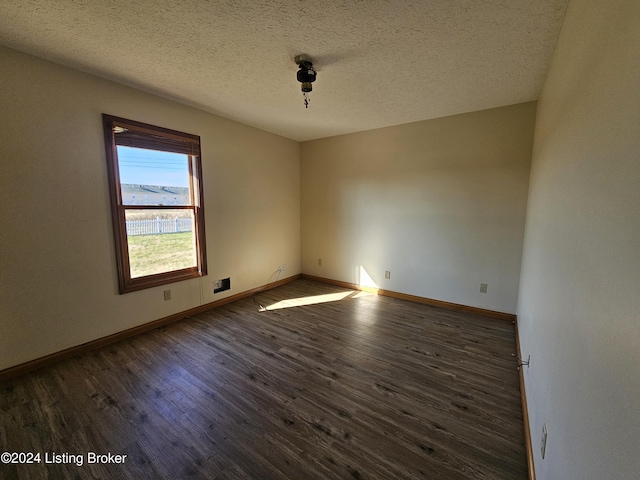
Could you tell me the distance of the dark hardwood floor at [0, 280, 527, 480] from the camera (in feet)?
4.69

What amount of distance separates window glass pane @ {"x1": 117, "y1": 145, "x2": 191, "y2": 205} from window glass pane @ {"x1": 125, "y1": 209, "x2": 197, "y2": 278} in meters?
0.14

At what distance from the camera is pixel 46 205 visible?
2186mm

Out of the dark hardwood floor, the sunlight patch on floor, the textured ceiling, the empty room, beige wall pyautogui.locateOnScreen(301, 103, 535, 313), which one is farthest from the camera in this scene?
the sunlight patch on floor

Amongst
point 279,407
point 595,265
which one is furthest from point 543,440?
point 279,407

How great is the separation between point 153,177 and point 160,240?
0.71 m

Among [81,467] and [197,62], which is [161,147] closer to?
[197,62]

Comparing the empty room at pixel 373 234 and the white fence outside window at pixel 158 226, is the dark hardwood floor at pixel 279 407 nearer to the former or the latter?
the empty room at pixel 373 234

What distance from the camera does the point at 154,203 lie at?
2.90 meters

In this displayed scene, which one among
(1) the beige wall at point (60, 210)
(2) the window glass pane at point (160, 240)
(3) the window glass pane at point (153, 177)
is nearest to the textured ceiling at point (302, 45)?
(1) the beige wall at point (60, 210)

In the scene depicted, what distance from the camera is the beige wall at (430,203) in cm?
309

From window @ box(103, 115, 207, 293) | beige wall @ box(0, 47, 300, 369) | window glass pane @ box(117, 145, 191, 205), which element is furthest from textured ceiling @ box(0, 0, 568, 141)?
window glass pane @ box(117, 145, 191, 205)

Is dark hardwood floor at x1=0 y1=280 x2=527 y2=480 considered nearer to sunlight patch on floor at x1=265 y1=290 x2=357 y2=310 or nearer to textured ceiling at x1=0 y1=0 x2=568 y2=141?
sunlight patch on floor at x1=265 y1=290 x2=357 y2=310

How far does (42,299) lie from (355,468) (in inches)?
108

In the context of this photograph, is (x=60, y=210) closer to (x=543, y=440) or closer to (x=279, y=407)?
(x=279, y=407)
